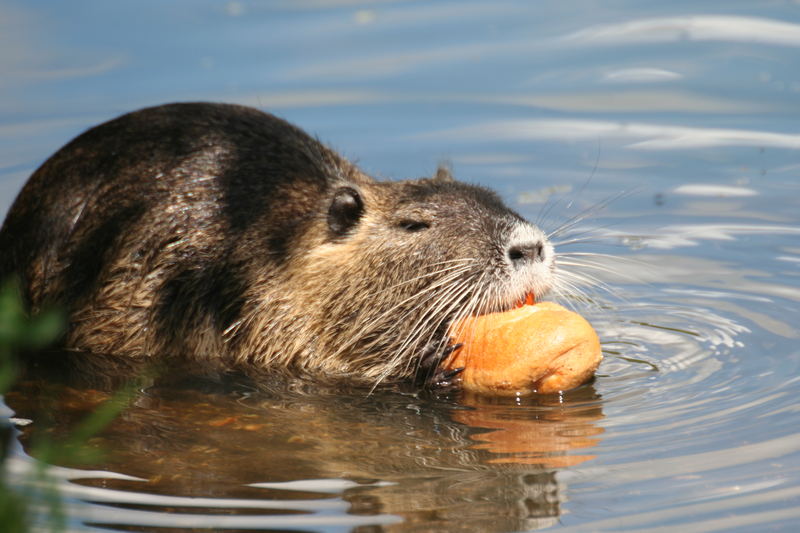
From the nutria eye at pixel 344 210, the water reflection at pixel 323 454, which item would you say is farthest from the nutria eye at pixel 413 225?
the water reflection at pixel 323 454

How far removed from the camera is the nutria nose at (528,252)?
16.7 ft

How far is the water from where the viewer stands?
407 cm

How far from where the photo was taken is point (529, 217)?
23.6 feet

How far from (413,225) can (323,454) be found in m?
1.29

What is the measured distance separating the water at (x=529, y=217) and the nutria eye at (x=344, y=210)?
2.56 ft

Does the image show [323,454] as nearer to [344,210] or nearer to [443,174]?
[344,210]

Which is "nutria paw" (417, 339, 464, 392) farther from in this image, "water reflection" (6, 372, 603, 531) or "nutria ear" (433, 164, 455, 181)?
"nutria ear" (433, 164, 455, 181)

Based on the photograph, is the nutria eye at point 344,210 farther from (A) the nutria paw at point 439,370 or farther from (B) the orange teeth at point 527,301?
(B) the orange teeth at point 527,301

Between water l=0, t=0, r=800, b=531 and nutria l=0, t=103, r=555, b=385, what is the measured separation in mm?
402

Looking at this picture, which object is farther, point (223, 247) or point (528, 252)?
point (223, 247)

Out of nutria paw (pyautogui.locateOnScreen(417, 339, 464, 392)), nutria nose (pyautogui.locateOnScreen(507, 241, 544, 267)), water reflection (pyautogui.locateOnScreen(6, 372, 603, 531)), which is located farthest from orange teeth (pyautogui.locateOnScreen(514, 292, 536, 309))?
water reflection (pyautogui.locateOnScreen(6, 372, 603, 531))

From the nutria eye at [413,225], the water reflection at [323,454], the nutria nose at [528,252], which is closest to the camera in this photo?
the water reflection at [323,454]

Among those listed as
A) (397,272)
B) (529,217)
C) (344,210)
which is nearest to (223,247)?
(344,210)

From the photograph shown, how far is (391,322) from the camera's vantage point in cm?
539
